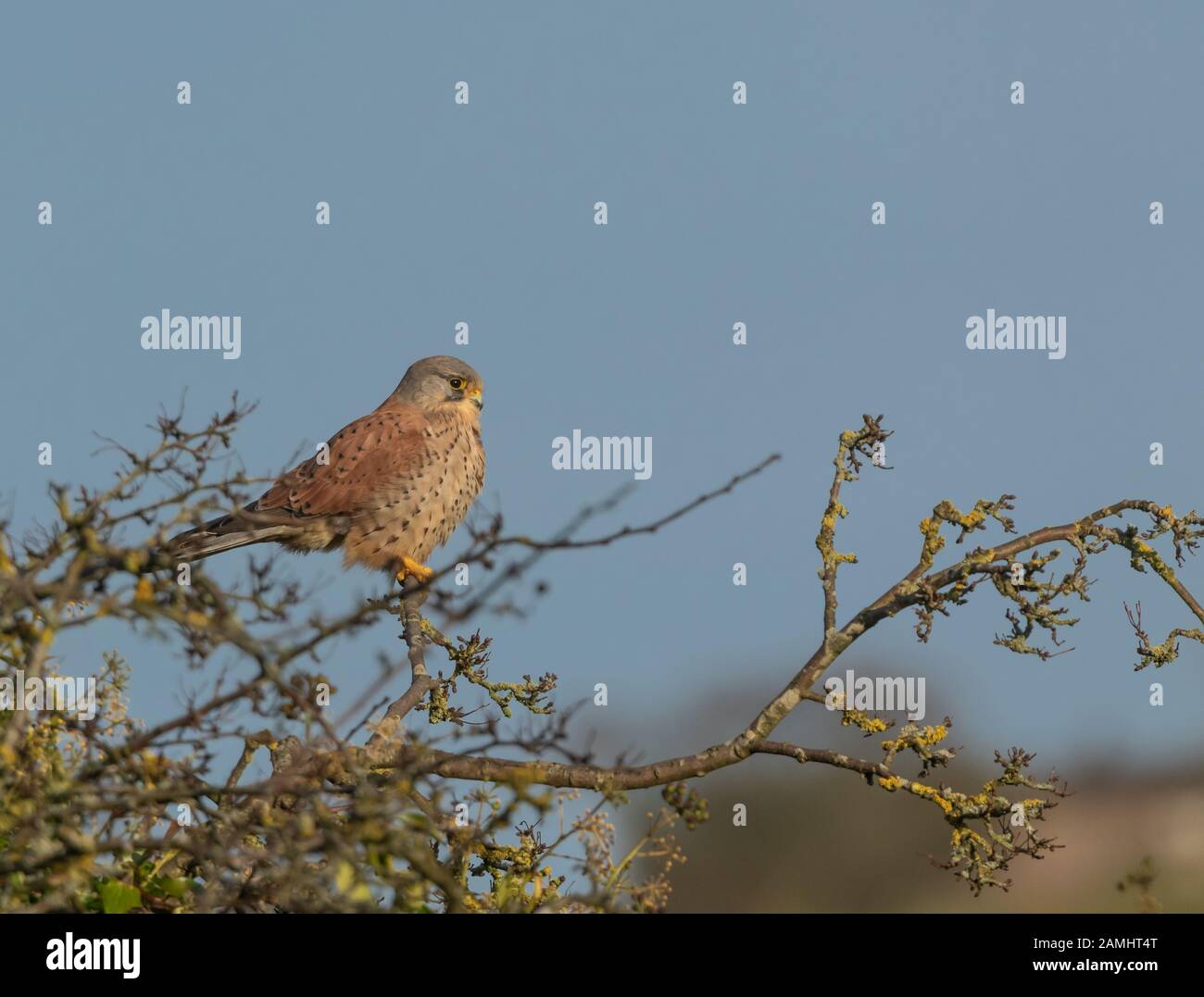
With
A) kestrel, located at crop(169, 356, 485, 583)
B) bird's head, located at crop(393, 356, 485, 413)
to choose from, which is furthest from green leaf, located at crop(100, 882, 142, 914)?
bird's head, located at crop(393, 356, 485, 413)

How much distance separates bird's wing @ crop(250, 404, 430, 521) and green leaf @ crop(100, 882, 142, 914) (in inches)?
168

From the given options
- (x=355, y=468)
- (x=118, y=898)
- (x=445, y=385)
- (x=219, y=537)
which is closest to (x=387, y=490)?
(x=355, y=468)

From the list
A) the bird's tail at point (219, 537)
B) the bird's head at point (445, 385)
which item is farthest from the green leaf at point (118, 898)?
the bird's head at point (445, 385)

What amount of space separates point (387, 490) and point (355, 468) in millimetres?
233

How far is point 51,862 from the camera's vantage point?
218 cm

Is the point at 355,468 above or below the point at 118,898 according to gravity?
above

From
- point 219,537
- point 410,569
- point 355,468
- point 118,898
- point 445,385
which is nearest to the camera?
point 118,898

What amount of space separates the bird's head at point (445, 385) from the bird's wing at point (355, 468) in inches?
6.1

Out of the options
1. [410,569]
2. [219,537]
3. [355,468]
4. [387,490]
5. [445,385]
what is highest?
[445,385]

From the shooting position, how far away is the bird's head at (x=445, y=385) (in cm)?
753

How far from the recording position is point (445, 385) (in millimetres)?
7602

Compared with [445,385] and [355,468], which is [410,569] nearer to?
[355,468]
